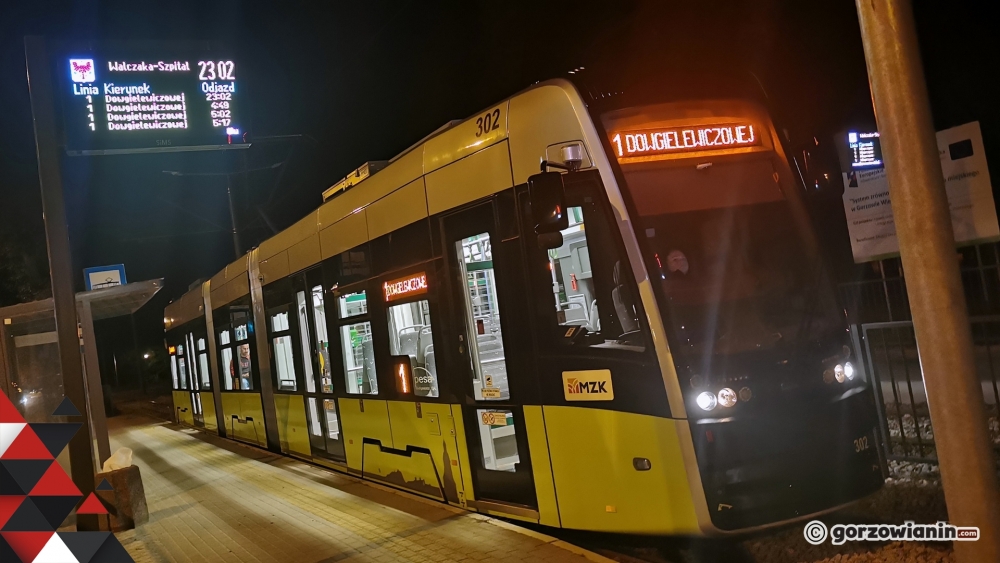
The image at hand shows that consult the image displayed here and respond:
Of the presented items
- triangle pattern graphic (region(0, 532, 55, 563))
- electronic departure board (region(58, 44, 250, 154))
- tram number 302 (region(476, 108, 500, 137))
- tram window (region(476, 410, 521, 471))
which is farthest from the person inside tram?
tram number 302 (region(476, 108, 500, 137))

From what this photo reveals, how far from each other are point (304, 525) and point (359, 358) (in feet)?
6.32

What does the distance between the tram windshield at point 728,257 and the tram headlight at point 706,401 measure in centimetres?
25

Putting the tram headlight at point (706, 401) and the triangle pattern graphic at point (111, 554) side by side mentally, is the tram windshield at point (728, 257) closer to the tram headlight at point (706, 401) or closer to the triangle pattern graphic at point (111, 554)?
the tram headlight at point (706, 401)

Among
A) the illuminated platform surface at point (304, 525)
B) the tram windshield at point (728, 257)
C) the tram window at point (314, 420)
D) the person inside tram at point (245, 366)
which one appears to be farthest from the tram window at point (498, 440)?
the person inside tram at point (245, 366)

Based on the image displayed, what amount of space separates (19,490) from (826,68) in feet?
55.5

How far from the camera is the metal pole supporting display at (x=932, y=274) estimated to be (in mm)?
3918

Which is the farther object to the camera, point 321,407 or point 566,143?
point 321,407

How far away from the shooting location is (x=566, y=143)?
5539mm

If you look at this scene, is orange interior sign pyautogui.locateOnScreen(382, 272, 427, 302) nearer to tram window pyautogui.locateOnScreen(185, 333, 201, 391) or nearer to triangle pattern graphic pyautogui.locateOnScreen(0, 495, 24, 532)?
triangle pattern graphic pyautogui.locateOnScreen(0, 495, 24, 532)

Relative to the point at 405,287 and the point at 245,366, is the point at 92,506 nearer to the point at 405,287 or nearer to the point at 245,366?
the point at 405,287

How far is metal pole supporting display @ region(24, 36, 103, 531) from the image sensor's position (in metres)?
8.16

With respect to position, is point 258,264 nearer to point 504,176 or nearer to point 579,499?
point 504,176

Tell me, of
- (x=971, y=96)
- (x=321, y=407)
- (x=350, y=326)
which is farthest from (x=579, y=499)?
(x=971, y=96)

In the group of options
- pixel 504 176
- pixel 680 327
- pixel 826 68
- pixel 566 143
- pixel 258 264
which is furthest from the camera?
pixel 826 68
